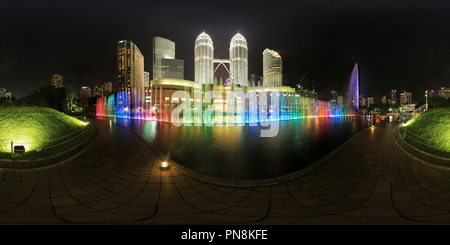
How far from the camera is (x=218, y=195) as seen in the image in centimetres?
510

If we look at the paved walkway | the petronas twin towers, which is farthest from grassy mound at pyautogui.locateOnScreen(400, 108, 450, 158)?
the petronas twin towers

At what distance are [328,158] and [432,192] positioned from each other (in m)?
3.27

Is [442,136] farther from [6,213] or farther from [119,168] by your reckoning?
[6,213]

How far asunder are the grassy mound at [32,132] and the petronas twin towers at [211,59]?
5602 inches

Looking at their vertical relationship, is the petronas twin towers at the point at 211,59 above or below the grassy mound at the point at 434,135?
above

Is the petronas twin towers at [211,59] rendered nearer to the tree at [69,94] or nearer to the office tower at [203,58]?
the office tower at [203,58]

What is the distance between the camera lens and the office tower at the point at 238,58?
167 metres

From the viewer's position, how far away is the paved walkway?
4117 millimetres

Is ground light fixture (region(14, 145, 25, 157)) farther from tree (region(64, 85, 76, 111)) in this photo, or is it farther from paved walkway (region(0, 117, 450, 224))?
tree (region(64, 85, 76, 111))

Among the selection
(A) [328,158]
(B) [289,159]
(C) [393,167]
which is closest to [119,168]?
(B) [289,159]

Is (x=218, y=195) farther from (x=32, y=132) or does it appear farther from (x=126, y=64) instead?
(x=126, y=64)

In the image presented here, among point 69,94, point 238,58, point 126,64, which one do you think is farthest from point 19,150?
point 126,64

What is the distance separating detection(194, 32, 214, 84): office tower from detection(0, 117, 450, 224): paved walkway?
153 meters

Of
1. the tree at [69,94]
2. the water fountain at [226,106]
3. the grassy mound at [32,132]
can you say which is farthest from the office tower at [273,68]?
the grassy mound at [32,132]
